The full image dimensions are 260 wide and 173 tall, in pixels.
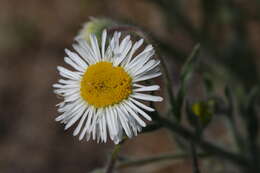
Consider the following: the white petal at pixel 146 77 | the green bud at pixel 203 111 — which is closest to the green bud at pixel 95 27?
the white petal at pixel 146 77

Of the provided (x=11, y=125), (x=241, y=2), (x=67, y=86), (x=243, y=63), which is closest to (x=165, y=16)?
(x=243, y=63)

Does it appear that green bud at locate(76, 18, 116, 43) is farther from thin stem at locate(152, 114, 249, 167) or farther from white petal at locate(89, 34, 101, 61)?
thin stem at locate(152, 114, 249, 167)

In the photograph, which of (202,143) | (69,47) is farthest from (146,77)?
(69,47)

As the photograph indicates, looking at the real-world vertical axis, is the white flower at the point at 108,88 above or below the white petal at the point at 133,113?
above

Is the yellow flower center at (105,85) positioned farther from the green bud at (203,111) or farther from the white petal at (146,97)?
the green bud at (203,111)

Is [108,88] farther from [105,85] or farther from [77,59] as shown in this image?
[77,59]

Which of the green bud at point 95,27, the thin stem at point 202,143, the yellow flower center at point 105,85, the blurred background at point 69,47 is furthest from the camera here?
the blurred background at point 69,47

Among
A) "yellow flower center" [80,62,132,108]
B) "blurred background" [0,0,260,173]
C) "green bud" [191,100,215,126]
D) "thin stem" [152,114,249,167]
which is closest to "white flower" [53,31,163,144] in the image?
"yellow flower center" [80,62,132,108]
